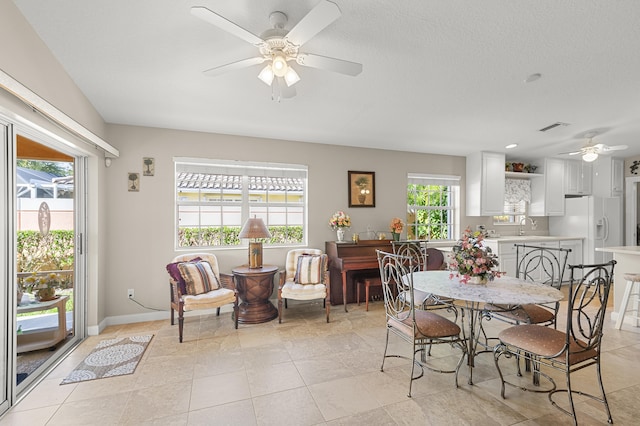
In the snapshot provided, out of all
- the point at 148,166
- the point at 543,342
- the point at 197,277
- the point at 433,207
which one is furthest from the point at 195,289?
the point at 433,207

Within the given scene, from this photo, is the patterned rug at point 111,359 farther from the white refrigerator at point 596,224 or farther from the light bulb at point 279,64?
the white refrigerator at point 596,224

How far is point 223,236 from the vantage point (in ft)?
13.9

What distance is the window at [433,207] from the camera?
528 centimetres

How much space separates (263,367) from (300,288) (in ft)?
3.96

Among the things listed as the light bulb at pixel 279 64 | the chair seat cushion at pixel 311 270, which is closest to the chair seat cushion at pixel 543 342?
the chair seat cushion at pixel 311 270

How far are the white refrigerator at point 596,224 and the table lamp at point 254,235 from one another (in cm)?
598

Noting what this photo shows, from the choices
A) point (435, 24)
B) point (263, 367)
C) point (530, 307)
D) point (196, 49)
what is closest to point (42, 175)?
point (196, 49)

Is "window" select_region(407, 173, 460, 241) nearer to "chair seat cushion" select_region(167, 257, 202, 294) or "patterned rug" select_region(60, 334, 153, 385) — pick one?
"chair seat cushion" select_region(167, 257, 202, 294)

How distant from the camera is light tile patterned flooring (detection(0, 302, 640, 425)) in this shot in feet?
6.20

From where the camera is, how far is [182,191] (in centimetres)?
402

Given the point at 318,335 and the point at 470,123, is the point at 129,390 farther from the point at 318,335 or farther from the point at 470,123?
the point at 470,123

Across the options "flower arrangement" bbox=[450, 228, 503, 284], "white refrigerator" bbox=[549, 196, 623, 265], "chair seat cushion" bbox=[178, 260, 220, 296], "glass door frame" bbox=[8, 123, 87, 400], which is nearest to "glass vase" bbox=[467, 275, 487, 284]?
"flower arrangement" bbox=[450, 228, 503, 284]

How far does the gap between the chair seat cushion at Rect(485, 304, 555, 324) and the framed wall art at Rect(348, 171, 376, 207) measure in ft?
8.52

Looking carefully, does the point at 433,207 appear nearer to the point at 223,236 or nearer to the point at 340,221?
the point at 340,221
